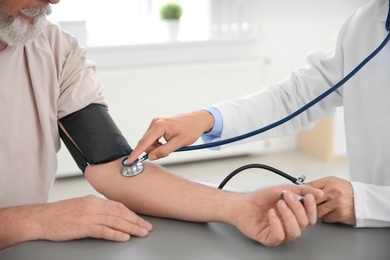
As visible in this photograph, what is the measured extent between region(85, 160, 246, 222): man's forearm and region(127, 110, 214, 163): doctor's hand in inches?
2.1

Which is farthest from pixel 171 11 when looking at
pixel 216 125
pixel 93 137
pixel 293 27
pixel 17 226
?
pixel 17 226

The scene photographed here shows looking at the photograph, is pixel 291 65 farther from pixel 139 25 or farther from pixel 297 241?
pixel 297 241

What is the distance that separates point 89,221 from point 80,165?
38cm

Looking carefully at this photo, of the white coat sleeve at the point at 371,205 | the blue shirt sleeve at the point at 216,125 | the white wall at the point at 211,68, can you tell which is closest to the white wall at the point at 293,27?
the white wall at the point at 211,68

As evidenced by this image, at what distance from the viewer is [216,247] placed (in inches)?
43.2

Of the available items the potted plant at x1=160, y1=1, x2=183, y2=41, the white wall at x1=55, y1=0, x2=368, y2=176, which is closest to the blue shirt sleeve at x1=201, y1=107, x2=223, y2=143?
the white wall at x1=55, y1=0, x2=368, y2=176

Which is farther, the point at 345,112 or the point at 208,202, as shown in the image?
the point at 345,112

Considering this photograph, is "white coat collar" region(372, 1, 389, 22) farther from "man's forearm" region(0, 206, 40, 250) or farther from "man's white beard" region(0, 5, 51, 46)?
"man's forearm" region(0, 206, 40, 250)

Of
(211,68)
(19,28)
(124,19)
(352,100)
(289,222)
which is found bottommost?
(211,68)

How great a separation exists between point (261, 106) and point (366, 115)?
0.30 m

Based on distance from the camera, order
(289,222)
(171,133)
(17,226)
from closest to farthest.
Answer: (289,222) < (17,226) < (171,133)

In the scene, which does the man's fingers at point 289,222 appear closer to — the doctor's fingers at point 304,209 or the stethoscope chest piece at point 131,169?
the doctor's fingers at point 304,209

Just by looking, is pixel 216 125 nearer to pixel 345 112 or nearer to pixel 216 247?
pixel 345 112

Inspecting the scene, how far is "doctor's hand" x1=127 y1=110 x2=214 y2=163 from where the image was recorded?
1.39 m
